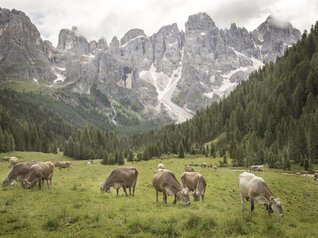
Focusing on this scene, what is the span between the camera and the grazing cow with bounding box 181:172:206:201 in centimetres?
2934

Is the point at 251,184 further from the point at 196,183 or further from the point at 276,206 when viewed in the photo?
the point at 196,183

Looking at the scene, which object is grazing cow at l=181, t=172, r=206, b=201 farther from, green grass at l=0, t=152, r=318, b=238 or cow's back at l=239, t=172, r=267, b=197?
cow's back at l=239, t=172, r=267, b=197

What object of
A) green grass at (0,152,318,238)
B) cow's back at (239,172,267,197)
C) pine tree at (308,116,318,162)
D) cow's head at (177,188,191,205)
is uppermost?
pine tree at (308,116,318,162)

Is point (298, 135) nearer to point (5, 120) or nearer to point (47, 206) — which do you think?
point (47, 206)

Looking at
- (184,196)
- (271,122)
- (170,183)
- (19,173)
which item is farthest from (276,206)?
(271,122)

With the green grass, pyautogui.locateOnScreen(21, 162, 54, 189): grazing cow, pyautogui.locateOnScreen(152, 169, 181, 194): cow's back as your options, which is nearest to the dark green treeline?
pyautogui.locateOnScreen(152, 169, 181, 194): cow's back

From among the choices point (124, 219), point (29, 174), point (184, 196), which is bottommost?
point (124, 219)

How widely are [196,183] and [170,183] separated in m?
4.56

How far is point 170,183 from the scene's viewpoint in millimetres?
26906

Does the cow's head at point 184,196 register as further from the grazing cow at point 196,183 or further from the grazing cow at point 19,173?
the grazing cow at point 19,173

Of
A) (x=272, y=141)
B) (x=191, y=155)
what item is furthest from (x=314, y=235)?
(x=191, y=155)

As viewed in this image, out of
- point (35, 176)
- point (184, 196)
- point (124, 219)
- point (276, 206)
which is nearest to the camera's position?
point (124, 219)

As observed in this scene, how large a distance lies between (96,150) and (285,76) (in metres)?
92.6

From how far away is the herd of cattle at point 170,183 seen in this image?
2439cm
